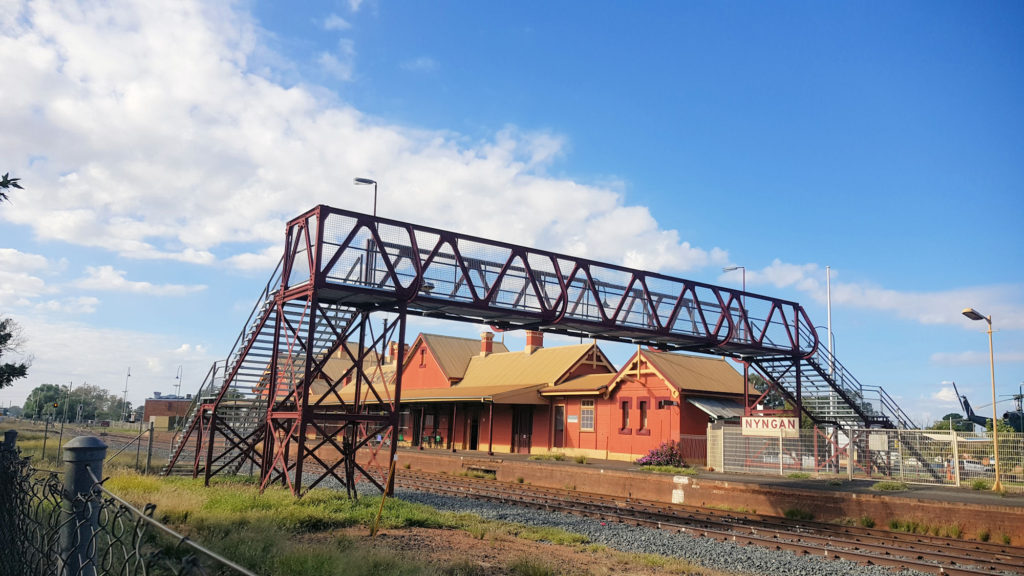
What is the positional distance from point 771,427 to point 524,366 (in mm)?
19791

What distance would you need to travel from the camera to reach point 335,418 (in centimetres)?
1816

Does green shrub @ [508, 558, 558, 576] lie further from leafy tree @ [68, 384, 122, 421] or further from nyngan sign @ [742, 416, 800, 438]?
leafy tree @ [68, 384, 122, 421]

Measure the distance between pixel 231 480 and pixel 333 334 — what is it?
5.46m

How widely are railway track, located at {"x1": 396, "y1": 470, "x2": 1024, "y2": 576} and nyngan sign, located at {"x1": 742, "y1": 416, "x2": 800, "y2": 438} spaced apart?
581 cm

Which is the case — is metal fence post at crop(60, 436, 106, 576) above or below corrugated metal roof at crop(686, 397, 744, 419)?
below

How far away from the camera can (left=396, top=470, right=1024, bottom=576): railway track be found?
1276cm

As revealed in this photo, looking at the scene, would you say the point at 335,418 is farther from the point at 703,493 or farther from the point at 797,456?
the point at 797,456

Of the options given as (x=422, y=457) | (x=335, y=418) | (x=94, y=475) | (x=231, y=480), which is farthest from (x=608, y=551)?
(x=422, y=457)

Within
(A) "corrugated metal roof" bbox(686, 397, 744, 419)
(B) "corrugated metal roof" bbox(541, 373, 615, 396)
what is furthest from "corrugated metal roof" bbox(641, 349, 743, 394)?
(B) "corrugated metal roof" bbox(541, 373, 615, 396)

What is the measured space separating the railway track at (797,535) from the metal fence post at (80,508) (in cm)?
1228

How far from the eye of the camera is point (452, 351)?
50.1m

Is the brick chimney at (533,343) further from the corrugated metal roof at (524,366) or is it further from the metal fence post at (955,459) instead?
the metal fence post at (955,459)

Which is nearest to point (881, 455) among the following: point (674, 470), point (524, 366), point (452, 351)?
point (674, 470)

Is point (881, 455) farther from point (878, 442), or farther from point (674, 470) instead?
point (674, 470)
